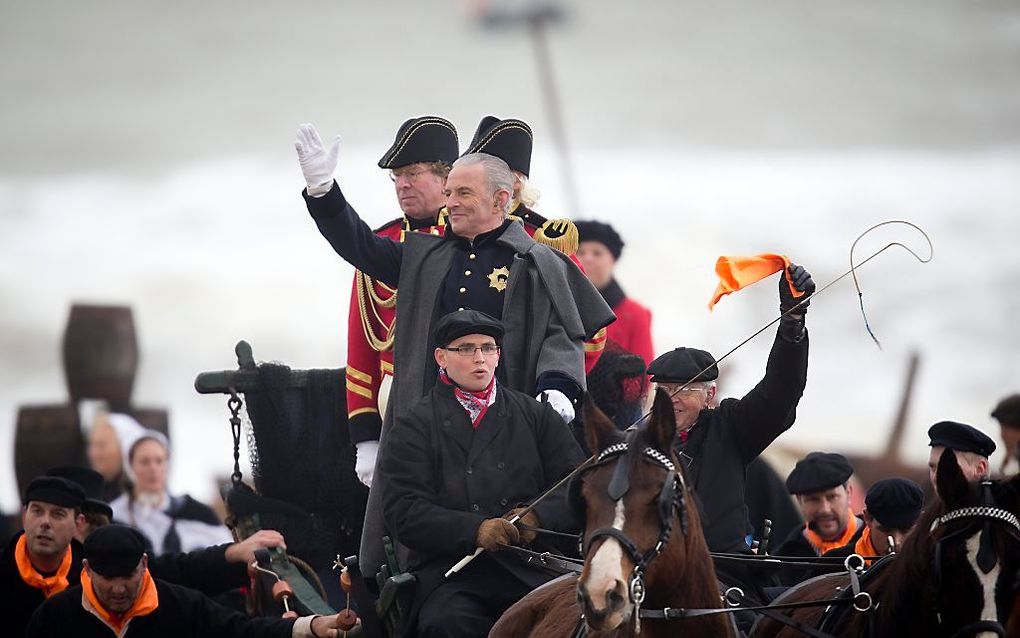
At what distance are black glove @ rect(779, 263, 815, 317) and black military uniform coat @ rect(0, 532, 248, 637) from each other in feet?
10.8

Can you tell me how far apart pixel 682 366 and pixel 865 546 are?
45.7 inches

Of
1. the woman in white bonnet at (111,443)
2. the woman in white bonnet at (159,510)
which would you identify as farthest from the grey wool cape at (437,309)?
the woman in white bonnet at (111,443)

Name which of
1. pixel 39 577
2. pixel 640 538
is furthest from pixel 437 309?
pixel 39 577

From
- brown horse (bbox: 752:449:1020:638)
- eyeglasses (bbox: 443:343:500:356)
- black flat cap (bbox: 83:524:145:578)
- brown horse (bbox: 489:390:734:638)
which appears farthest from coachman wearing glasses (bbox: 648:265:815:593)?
black flat cap (bbox: 83:524:145:578)

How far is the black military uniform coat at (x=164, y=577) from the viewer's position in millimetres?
8117

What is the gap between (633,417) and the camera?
7398 millimetres

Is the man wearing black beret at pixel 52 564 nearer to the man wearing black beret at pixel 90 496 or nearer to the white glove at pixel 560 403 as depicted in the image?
the man wearing black beret at pixel 90 496

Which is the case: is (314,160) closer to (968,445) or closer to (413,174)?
(413,174)

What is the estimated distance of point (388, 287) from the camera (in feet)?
23.6

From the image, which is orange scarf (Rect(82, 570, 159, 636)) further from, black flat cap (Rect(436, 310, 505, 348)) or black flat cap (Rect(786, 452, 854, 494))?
black flat cap (Rect(786, 452, 854, 494))

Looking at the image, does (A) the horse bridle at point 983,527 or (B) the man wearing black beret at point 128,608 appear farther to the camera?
(B) the man wearing black beret at point 128,608

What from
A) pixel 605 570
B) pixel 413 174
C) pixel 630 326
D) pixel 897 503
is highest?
pixel 413 174

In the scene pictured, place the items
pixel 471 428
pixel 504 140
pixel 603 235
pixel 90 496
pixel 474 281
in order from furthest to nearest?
1. pixel 603 235
2. pixel 90 496
3. pixel 504 140
4. pixel 474 281
5. pixel 471 428

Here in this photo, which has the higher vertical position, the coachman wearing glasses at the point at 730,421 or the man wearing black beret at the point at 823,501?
the coachman wearing glasses at the point at 730,421
